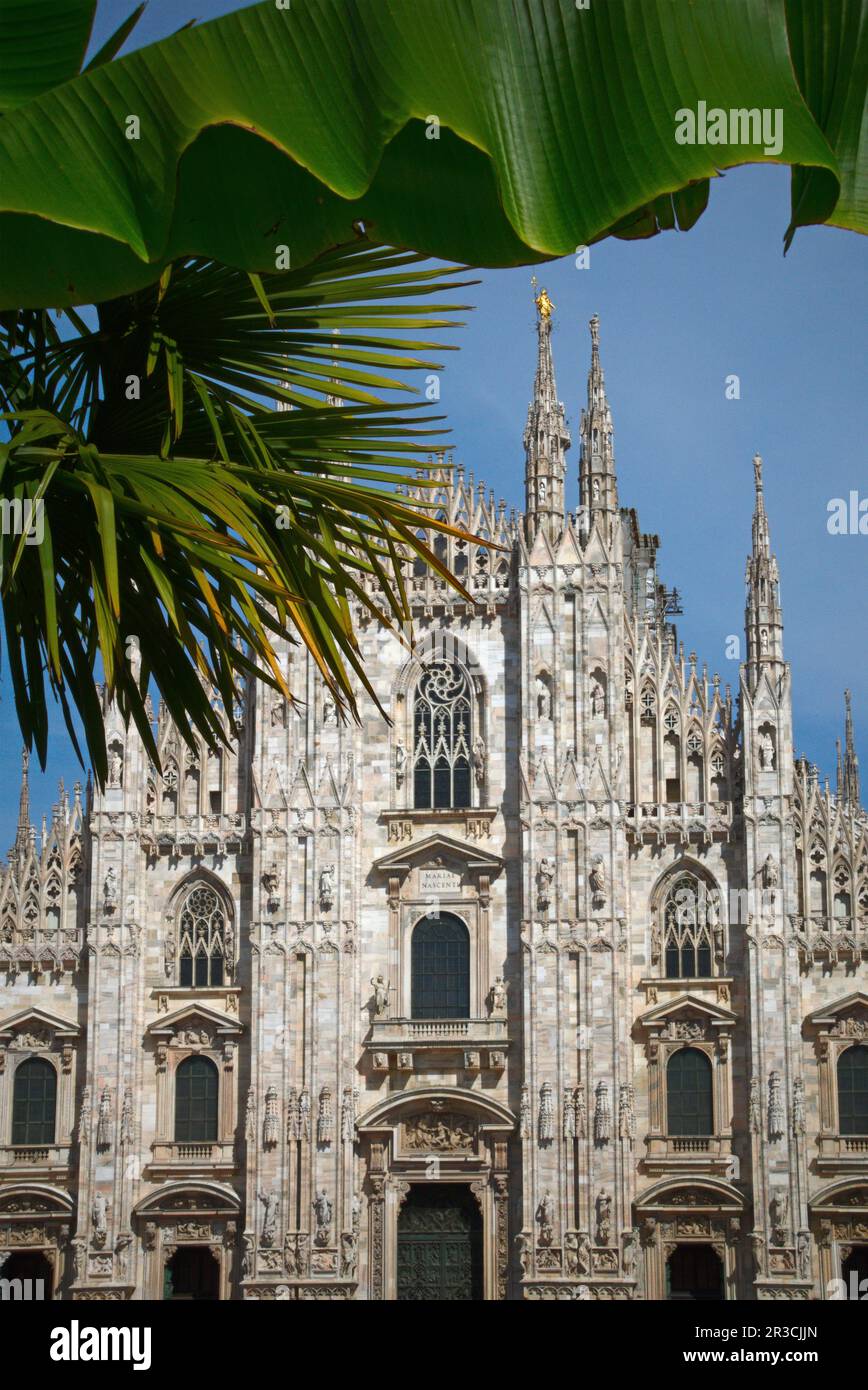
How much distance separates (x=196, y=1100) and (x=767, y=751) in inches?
495

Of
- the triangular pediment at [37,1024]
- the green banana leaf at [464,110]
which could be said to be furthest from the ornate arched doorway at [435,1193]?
the green banana leaf at [464,110]

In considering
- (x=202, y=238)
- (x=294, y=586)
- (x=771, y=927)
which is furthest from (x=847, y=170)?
(x=771, y=927)

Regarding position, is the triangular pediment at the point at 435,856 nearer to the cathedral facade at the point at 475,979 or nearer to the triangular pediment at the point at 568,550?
the cathedral facade at the point at 475,979

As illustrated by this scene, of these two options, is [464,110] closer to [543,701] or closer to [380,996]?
[543,701]

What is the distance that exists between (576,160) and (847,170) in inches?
30.4

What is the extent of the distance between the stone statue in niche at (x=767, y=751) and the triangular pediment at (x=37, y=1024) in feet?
45.5

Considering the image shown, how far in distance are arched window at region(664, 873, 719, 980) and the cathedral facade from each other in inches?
2.4

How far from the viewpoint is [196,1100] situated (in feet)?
118

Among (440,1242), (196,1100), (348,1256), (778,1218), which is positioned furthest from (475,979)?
(778,1218)

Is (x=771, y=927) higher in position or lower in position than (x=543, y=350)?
lower

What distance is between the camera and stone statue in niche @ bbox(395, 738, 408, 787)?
1436 inches

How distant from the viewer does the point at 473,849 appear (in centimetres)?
3572

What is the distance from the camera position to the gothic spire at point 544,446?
36.8 meters

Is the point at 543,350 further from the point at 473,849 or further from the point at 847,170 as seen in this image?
the point at 847,170
